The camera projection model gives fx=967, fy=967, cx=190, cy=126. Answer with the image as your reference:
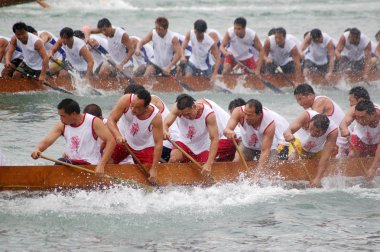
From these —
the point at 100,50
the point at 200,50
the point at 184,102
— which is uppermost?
the point at 200,50

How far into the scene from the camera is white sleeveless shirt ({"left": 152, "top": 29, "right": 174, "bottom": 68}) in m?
17.6

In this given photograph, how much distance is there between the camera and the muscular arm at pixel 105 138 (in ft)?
34.1

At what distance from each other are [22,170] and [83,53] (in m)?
6.22

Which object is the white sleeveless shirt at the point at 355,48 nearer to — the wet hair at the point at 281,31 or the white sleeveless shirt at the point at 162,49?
the wet hair at the point at 281,31

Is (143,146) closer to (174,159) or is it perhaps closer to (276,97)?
(174,159)

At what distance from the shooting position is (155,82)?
690 inches

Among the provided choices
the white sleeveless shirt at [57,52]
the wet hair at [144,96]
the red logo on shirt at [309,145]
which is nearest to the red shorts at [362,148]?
the red logo on shirt at [309,145]

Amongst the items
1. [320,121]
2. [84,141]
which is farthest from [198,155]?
[84,141]

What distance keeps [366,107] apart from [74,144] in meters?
3.59

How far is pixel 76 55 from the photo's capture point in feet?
54.6

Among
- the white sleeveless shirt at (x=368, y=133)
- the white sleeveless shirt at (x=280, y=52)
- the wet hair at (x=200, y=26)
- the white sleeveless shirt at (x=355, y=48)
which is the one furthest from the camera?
the white sleeveless shirt at (x=355, y=48)

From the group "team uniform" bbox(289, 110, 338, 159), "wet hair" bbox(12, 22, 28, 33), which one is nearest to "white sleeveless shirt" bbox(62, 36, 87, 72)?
"wet hair" bbox(12, 22, 28, 33)

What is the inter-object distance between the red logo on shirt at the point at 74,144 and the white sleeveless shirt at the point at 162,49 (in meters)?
7.21

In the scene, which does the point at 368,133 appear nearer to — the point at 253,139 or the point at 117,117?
the point at 253,139
